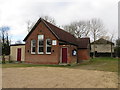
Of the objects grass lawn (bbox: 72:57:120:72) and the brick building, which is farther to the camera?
the brick building

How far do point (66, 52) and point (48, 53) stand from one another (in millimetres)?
2455

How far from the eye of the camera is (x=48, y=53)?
870 inches

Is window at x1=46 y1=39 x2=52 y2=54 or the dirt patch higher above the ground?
window at x1=46 y1=39 x2=52 y2=54

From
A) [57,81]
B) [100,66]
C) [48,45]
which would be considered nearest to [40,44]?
[48,45]

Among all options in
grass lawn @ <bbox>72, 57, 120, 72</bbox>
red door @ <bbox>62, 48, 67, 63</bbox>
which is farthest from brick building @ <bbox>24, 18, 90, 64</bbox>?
grass lawn @ <bbox>72, 57, 120, 72</bbox>

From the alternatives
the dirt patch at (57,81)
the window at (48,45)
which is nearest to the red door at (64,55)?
the window at (48,45)

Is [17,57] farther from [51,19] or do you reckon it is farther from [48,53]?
[51,19]

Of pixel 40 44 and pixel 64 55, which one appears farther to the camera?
pixel 40 44

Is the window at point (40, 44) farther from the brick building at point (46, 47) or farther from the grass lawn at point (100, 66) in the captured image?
the grass lawn at point (100, 66)

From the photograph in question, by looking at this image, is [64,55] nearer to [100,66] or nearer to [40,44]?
[40,44]

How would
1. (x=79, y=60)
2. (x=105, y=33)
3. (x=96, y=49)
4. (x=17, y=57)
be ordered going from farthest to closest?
(x=96, y=49), (x=105, y=33), (x=79, y=60), (x=17, y=57)

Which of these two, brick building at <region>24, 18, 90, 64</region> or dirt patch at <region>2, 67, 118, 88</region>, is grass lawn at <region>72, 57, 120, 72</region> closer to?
brick building at <region>24, 18, 90, 64</region>

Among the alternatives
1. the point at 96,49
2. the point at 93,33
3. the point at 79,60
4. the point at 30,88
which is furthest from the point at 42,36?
the point at 96,49

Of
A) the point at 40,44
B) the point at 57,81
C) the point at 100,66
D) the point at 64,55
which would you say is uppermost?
the point at 40,44
